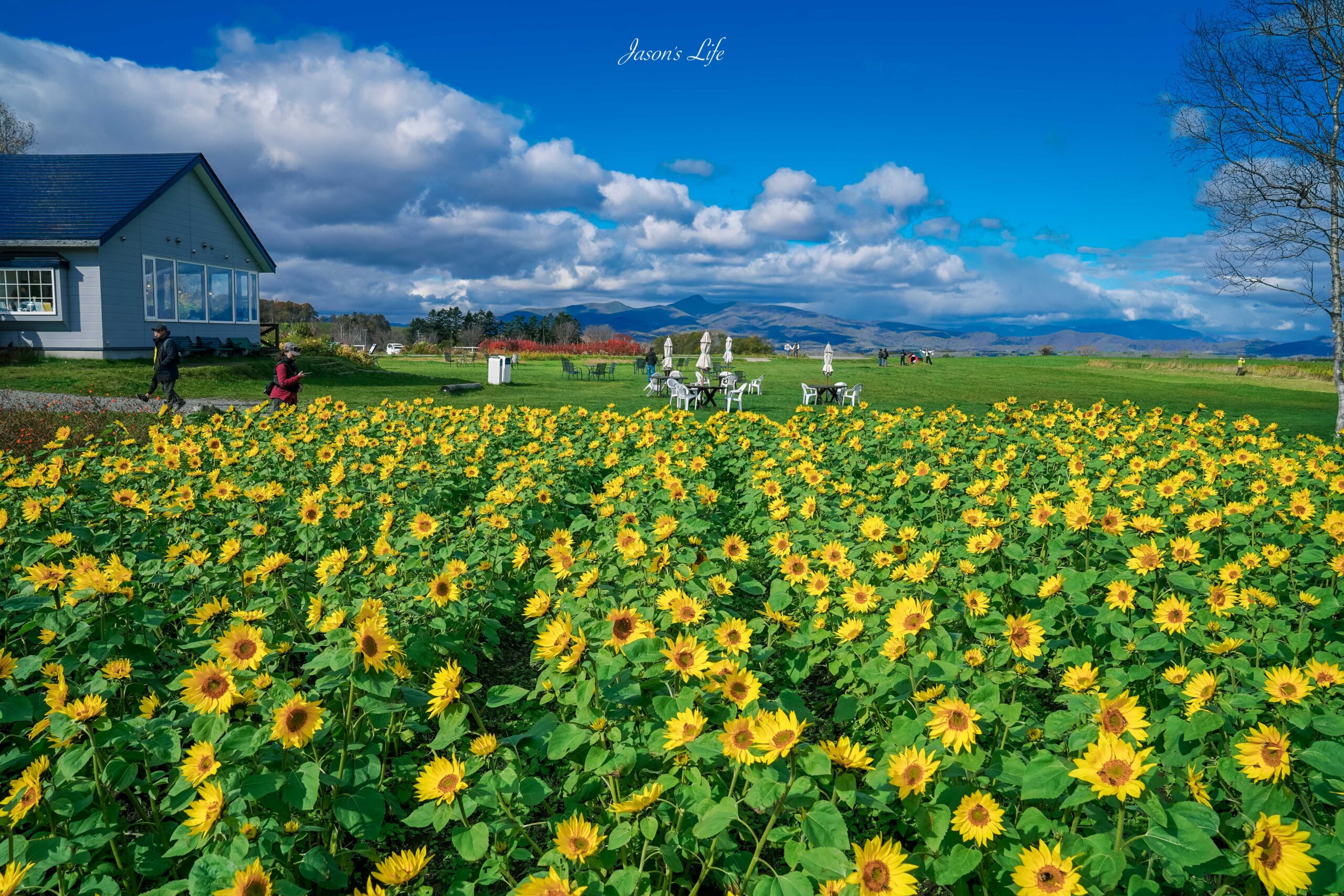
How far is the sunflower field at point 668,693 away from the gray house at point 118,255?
19.0m

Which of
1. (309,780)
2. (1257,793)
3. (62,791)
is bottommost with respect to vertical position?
(62,791)

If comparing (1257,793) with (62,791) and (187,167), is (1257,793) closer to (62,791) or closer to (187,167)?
(62,791)

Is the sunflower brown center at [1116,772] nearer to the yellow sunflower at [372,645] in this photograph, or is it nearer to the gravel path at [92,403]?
the yellow sunflower at [372,645]

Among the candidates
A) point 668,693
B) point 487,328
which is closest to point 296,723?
point 668,693

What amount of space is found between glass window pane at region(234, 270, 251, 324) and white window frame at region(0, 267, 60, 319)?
594 cm

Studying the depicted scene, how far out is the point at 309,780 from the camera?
1.86 meters

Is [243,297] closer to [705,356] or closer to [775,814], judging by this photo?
[705,356]

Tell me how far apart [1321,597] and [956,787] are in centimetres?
245

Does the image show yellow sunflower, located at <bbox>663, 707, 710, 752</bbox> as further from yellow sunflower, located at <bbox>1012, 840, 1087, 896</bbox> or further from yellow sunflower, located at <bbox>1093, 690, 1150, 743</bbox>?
yellow sunflower, located at <bbox>1093, 690, 1150, 743</bbox>

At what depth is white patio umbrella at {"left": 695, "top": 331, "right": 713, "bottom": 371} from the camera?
2312 cm

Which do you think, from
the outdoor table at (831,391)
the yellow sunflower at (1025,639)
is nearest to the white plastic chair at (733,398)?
the outdoor table at (831,391)

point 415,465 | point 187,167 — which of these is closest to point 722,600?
point 415,465

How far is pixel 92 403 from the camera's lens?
42.1ft

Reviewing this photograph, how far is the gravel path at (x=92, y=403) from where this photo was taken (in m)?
12.0
